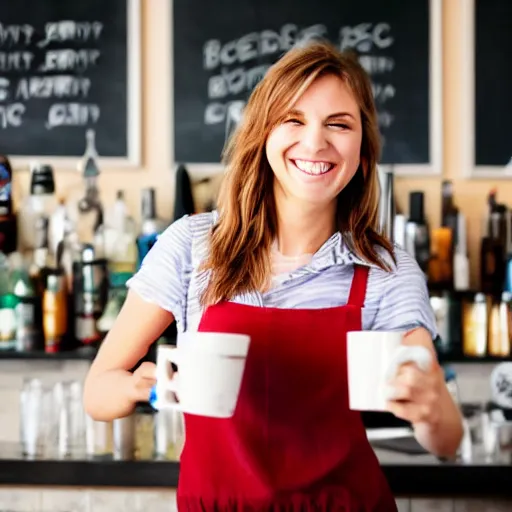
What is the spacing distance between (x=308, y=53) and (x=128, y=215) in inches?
63.9

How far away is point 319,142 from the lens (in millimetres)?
1128

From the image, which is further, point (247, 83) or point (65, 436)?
point (247, 83)

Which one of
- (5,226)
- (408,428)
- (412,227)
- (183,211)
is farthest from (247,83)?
(408,428)

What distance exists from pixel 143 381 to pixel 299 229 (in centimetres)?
38

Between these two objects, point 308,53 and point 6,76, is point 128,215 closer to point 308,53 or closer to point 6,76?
point 6,76

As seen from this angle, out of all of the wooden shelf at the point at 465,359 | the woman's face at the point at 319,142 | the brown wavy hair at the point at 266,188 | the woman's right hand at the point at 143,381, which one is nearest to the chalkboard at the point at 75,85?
the wooden shelf at the point at 465,359

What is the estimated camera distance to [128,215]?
2.71 meters

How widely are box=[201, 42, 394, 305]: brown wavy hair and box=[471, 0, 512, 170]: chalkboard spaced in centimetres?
163

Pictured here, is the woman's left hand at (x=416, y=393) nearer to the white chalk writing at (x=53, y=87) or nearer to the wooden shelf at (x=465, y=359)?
the wooden shelf at (x=465, y=359)

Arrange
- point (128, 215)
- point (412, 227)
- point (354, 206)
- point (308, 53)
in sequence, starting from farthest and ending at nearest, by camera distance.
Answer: point (128, 215)
point (412, 227)
point (354, 206)
point (308, 53)

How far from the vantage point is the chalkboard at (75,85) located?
110 inches

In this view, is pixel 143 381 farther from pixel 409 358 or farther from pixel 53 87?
pixel 53 87

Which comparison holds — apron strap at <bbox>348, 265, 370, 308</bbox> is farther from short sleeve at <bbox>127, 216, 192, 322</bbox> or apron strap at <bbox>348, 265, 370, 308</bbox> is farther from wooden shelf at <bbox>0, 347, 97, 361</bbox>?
wooden shelf at <bbox>0, 347, 97, 361</bbox>

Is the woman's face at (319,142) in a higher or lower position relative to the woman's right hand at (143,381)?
higher
